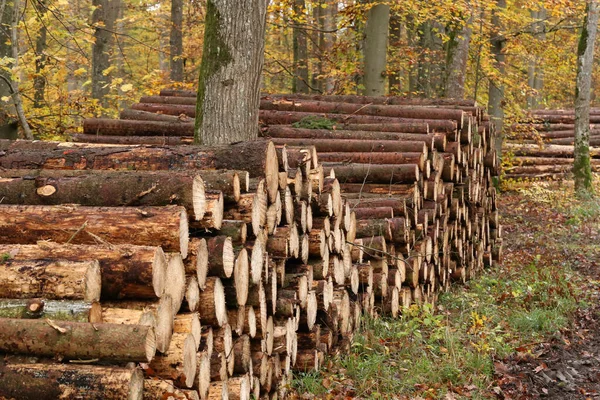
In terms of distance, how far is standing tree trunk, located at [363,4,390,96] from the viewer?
14.3m

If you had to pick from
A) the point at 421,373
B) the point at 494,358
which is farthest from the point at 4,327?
the point at 494,358

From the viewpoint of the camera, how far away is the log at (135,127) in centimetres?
1041

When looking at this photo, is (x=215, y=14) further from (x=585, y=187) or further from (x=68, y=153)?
(x=585, y=187)

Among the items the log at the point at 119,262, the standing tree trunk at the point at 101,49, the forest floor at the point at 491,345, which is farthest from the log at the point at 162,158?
the standing tree trunk at the point at 101,49

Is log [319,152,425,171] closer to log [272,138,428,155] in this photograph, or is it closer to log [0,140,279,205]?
log [272,138,428,155]

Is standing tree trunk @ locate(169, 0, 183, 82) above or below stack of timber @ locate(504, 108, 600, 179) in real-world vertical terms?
above

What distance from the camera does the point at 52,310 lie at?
3.68 m

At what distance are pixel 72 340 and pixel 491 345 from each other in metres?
4.76

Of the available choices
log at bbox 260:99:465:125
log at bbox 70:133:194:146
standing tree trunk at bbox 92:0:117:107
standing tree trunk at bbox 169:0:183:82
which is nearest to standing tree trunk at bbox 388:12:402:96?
standing tree trunk at bbox 169:0:183:82

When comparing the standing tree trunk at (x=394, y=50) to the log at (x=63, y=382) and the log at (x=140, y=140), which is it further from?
the log at (x=63, y=382)

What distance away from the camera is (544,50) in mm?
19875

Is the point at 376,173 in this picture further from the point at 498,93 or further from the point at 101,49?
the point at 498,93

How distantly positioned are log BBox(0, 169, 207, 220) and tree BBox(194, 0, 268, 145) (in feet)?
9.66

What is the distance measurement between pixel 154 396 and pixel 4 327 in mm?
878
